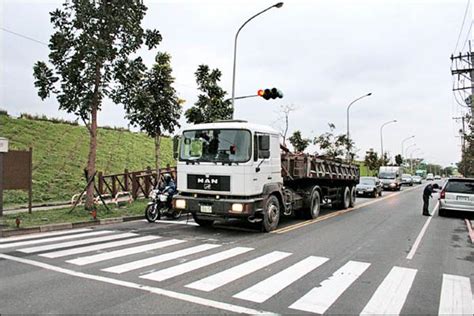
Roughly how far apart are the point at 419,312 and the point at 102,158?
2613 centimetres

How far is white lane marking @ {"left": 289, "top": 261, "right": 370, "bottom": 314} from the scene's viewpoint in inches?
189

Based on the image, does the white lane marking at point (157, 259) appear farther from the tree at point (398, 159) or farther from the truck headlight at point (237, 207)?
the tree at point (398, 159)

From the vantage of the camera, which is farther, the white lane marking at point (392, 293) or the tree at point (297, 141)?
the tree at point (297, 141)

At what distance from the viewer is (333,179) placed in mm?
15531

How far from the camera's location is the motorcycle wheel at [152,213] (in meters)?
12.6

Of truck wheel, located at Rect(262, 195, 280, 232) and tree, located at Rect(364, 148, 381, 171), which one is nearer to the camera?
truck wheel, located at Rect(262, 195, 280, 232)

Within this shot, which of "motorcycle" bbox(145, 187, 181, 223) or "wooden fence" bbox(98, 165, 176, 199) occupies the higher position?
"wooden fence" bbox(98, 165, 176, 199)

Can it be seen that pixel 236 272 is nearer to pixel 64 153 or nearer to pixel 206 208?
pixel 206 208

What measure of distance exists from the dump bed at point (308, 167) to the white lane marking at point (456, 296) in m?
6.11

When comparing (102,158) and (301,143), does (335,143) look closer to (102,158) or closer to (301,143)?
(301,143)

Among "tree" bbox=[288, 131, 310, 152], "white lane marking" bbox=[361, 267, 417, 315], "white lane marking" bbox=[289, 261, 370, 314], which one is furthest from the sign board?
"tree" bbox=[288, 131, 310, 152]

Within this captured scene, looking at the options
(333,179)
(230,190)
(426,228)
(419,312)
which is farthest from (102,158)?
(419,312)

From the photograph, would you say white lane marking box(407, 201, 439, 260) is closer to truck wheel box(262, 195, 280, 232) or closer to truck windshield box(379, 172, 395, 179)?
truck wheel box(262, 195, 280, 232)

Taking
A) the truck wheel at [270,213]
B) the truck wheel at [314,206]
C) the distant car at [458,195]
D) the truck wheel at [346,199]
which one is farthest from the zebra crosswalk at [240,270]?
the truck wheel at [346,199]
